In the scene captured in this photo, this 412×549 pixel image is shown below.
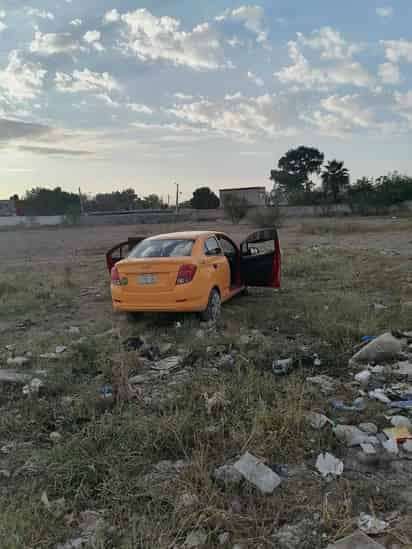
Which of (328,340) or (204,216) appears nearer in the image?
(328,340)

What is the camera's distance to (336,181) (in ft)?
197

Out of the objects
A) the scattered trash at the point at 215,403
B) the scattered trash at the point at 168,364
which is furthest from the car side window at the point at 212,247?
the scattered trash at the point at 215,403

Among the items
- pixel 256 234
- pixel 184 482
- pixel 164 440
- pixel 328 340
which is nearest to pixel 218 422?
pixel 164 440

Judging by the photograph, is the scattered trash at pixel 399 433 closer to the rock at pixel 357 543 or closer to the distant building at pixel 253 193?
the rock at pixel 357 543

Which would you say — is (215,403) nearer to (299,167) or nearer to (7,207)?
(299,167)

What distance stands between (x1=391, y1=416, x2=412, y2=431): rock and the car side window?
4305 mm

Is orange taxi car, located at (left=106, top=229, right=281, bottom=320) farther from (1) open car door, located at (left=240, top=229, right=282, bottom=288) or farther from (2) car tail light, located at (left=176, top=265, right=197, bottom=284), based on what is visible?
(1) open car door, located at (left=240, top=229, right=282, bottom=288)

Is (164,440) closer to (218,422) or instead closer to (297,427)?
(218,422)

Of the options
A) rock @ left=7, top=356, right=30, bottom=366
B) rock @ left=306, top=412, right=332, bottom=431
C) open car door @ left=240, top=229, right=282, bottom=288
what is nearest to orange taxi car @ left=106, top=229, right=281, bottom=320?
open car door @ left=240, top=229, right=282, bottom=288

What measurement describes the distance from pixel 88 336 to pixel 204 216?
51.0 m

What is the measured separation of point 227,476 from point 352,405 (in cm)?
162

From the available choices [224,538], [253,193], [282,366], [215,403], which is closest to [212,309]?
[282,366]

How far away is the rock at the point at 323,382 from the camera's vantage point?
441 cm

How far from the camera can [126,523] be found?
262cm
